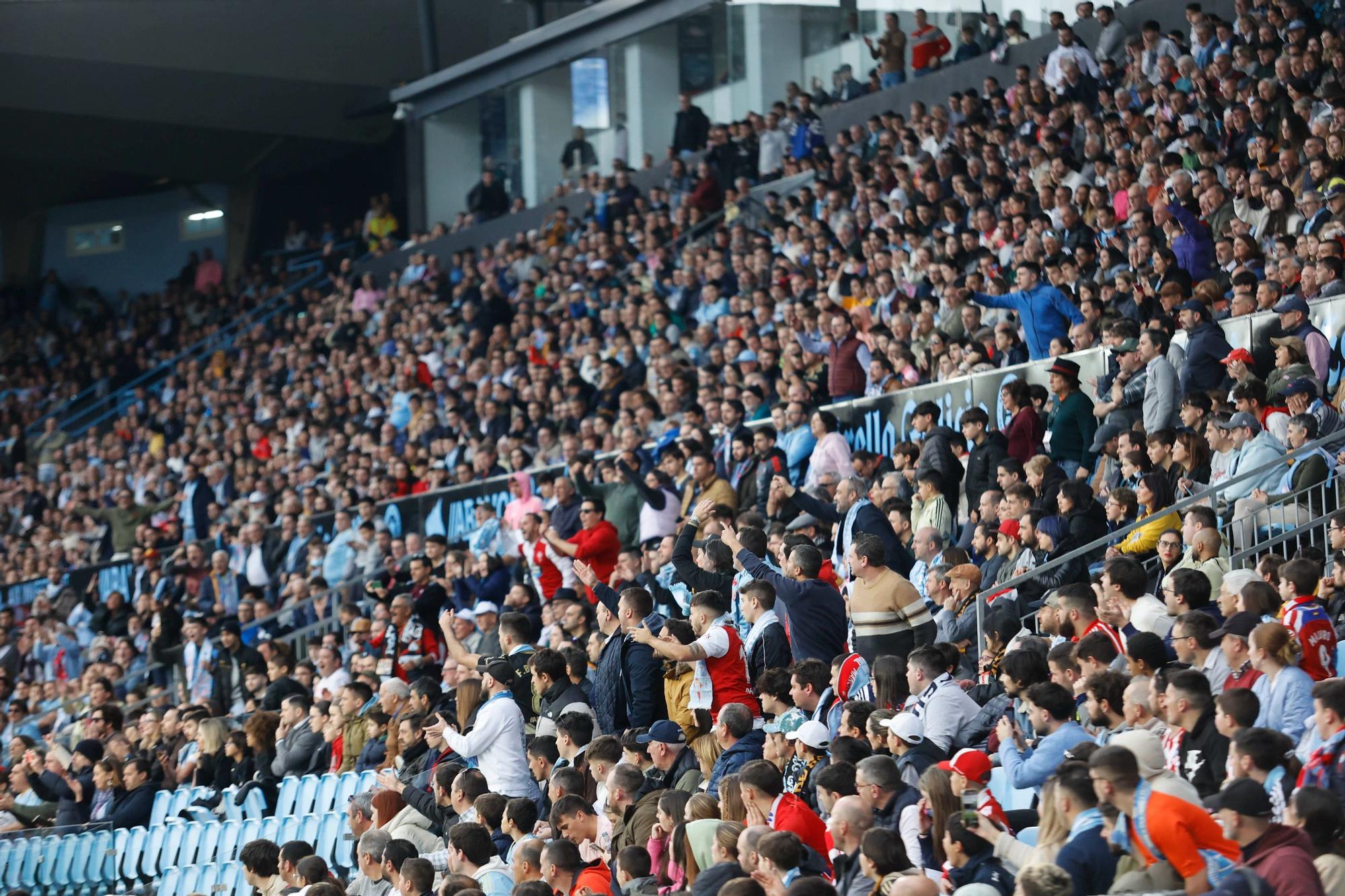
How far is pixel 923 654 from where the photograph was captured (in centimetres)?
738

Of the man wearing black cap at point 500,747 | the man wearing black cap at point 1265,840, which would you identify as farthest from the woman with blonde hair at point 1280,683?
the man wearing black cap at point 500,747

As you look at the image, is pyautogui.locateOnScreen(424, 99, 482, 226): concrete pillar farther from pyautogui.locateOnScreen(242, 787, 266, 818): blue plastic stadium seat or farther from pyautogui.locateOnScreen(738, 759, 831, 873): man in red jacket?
pyautogui.locateOnScreen(738, 759, 831, 873): man in red jacket

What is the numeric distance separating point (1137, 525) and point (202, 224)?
26.8 metres

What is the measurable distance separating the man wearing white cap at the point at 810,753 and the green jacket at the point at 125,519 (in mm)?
14827

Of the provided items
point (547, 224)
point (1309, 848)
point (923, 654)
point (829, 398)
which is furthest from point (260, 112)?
point (1309, 848)

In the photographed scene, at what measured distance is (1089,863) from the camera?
5250mm

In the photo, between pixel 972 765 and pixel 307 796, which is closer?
pixel 972 765

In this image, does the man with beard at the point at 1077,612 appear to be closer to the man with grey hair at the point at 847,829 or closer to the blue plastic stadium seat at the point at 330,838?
the man with grey hair at the point at 847,829

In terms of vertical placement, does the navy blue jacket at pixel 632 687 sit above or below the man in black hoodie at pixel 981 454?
below

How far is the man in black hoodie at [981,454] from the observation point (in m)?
10.7

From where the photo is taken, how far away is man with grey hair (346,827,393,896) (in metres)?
8.37

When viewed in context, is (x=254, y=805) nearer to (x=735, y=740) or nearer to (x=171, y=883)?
(x=171, y=883)

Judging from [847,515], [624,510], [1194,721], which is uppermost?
[624,510]

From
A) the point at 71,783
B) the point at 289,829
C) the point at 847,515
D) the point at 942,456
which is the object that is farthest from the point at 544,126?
the point at 289,829
